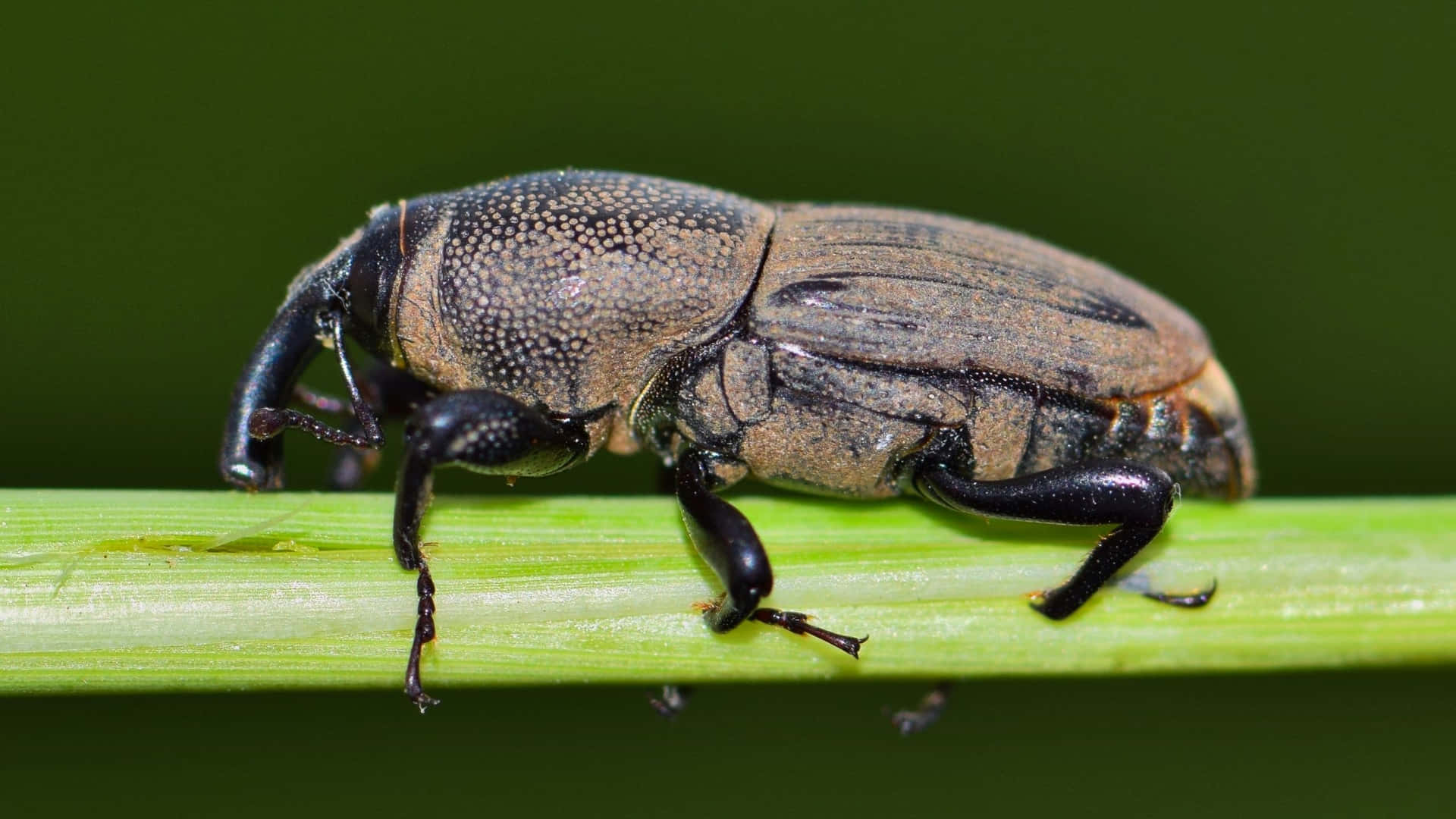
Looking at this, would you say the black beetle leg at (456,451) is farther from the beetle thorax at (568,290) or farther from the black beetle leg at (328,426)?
the black beetle leg at (328,426)

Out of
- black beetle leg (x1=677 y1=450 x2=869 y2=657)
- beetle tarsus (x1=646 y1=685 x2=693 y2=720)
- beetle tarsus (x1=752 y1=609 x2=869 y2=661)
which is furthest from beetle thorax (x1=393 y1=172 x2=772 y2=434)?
beetle tarsus (x1=646 y1=685 x2=693 y2=720)

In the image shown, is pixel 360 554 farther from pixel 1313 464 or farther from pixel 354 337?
pixel 1313 464

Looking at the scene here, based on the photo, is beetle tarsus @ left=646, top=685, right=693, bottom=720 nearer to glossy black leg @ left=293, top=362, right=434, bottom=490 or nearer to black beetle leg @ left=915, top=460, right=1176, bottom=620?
black beetle leg @ left=915, top=460, right=1176, bottom=620

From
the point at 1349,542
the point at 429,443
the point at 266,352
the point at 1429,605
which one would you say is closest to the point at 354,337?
the point at 266,352

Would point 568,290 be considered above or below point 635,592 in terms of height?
above

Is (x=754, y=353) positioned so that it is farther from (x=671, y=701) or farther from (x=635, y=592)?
(x=671, y=701)

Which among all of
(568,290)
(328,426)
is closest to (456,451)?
(328,426)
